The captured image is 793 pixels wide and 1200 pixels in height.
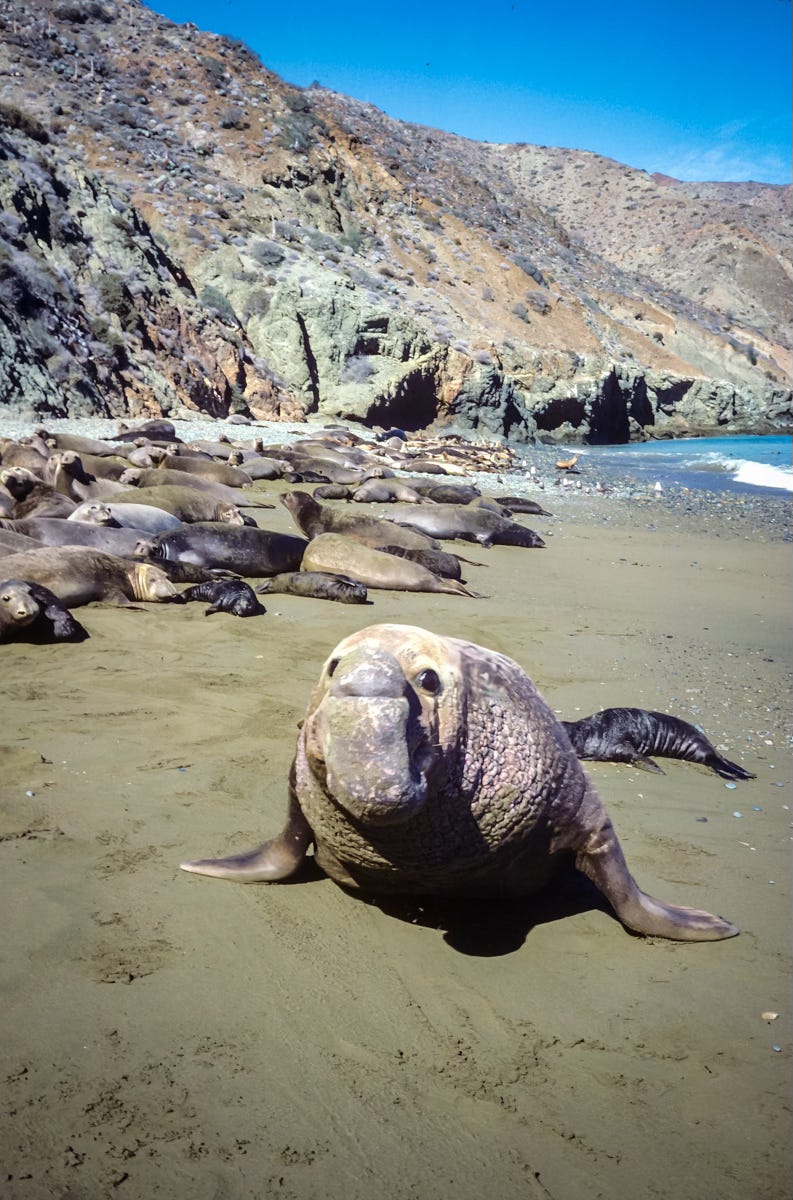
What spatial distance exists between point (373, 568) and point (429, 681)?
6216 mm

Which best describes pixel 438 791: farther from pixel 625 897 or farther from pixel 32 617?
pixel 32 617

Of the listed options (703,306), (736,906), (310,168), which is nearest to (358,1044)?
(736,906)

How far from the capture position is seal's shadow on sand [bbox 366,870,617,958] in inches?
116

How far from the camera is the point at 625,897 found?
9.93 ft

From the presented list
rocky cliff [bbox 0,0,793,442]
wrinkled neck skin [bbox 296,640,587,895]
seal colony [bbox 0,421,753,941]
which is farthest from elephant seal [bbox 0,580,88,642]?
rocky cliff [bbox 0,0,793,442]

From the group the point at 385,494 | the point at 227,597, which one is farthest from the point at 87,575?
the point at 385,494

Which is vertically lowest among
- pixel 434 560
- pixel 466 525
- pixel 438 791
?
pixel 434 560

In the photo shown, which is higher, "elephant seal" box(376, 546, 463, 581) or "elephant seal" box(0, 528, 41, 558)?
"elephant seal" box(0, 528, 41, 558)

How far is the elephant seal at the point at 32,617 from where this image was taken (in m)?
5.86

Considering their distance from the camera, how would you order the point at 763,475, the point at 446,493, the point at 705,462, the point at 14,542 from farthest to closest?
the point at 705,462 < the point at 763,475 < the point at 446,493 < the point at 14,542

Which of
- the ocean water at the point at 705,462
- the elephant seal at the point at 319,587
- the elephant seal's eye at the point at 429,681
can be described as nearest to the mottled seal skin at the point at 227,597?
the elephant seal at the point at 319,587

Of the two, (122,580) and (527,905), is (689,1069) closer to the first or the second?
(527,905)

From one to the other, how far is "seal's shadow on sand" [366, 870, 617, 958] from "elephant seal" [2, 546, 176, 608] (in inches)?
188

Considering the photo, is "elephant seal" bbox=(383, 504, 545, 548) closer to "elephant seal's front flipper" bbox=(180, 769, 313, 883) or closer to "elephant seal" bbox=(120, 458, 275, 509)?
"elephant seal" bbox=(120, 458, 275, 509)
